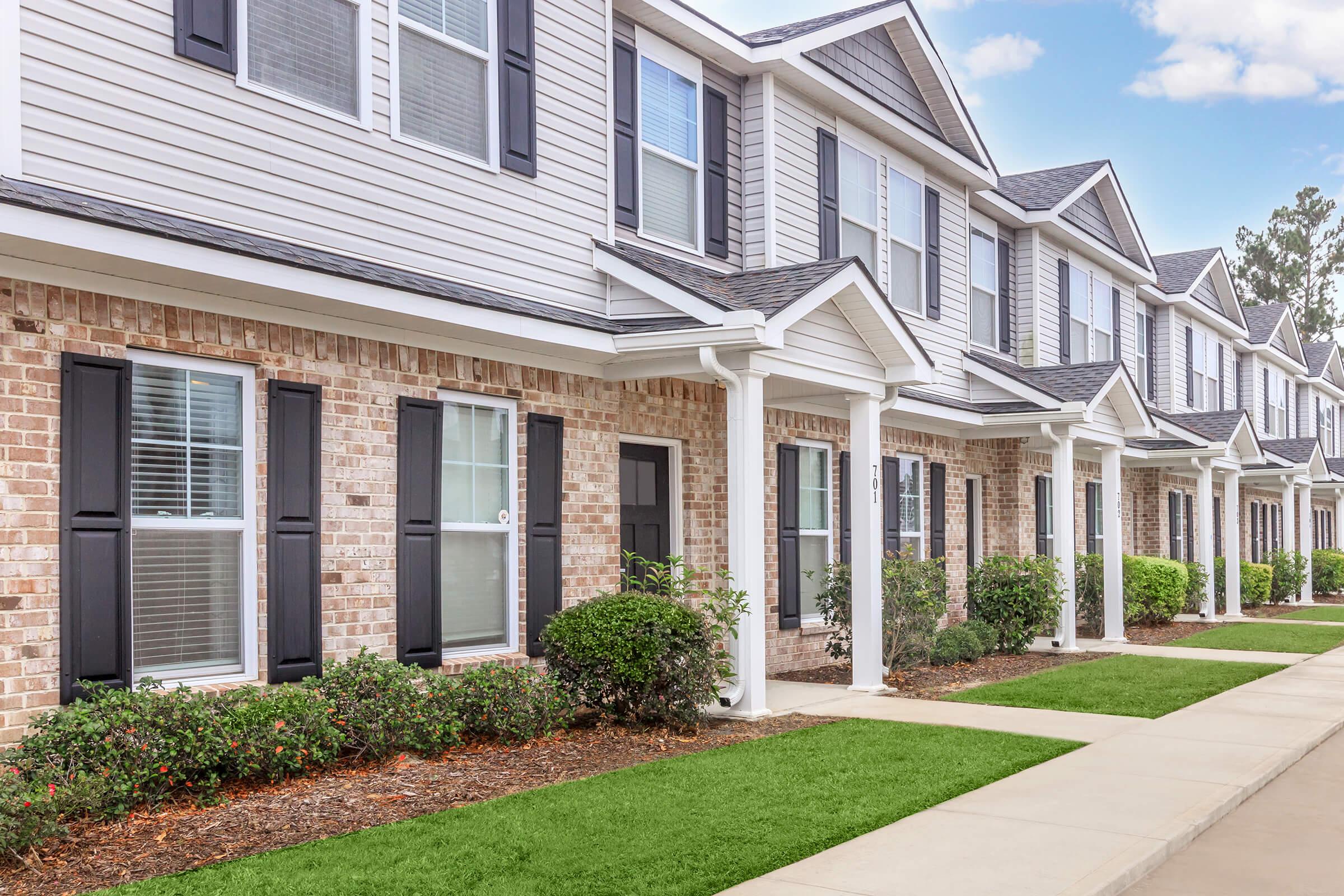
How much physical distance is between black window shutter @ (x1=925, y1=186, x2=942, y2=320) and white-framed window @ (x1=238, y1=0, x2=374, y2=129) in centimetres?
893

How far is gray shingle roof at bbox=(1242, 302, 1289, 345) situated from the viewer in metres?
32.6

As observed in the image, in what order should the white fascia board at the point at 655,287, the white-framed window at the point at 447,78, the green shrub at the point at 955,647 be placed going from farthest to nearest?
the green shrub at the point at 955,647 < the white fascia board at the point at 655,287 < the white-framed window at the point at 447,78

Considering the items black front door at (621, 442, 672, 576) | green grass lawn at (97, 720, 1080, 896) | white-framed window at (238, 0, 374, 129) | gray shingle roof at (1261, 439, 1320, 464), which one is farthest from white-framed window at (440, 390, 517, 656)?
gray shingle roof at (1261, 439, 1320, 464)

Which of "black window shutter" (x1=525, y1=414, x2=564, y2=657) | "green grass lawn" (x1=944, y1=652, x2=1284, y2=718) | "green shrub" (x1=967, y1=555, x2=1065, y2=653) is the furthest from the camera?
"green shrub" (x1=967, y1=555, x2=1065, y2=653)

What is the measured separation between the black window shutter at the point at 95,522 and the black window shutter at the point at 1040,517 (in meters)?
15.4

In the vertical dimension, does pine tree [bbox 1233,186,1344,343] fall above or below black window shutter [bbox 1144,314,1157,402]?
above

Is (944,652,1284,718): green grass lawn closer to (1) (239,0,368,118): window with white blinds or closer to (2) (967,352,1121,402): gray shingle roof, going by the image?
(2) (967,352,1121,402): gray shingle roof

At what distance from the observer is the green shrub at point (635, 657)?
9312 mm

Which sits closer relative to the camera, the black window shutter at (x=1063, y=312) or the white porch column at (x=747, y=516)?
the white porch column at (x=747, y=516)

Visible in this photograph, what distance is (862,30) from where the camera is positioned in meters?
14.2

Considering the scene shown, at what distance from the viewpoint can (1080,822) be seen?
6.91m

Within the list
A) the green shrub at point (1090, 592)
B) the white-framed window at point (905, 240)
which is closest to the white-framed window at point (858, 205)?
the white-framed window at point (905, 240)

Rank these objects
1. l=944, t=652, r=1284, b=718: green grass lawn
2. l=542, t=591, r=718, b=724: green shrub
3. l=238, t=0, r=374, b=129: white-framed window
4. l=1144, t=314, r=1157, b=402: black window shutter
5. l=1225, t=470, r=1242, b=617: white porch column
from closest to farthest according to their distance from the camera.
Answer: l=238, t=0, r=374, b=129: white-framed window, l=542, t=591, r=718, b=724: green shrub, l=944, t=652, r=1284, b=718: green grass lawn, l=1225, t=470, r=1242, b=617: white porch column, l=1144, t=314, r=1157, b=402: black window shutter

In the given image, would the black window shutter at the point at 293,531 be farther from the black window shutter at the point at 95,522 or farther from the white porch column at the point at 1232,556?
the white porch column at the point at 1232,556
